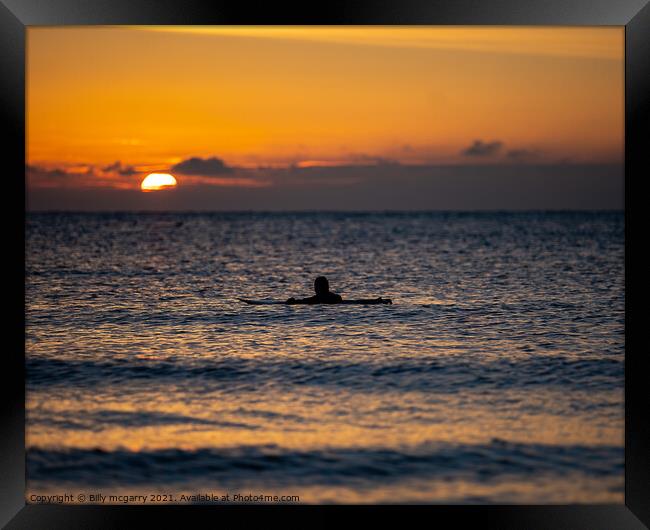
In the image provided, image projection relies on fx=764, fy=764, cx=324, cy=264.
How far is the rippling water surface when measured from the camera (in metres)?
8.99

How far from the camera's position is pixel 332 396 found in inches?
512

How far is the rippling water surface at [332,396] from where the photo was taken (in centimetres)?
899

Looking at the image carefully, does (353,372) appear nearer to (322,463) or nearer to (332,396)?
(332,396)

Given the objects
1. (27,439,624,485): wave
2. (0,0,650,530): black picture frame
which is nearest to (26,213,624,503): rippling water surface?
(27,439,624,485): wave

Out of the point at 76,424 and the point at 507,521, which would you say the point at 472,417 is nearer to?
the point at 507,521

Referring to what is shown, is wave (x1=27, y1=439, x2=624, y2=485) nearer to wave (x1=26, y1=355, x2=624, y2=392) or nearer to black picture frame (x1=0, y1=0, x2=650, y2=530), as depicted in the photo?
black picture frame (x1=0, y1=0, x2=650, y2=530)

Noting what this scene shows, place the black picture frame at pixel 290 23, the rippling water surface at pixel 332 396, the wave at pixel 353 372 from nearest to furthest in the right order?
the black picture frame at pixel 290 23 < the rippling water surface at pixel 332 396 < the wave at pixel 353 372

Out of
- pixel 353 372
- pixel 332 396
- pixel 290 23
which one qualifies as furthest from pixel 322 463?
pixel 353 372

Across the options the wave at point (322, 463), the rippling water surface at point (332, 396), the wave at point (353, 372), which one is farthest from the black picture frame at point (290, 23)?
the wave at point (353, 372)

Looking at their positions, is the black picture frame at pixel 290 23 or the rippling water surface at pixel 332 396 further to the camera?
the rippling water surface at pixel 332 396

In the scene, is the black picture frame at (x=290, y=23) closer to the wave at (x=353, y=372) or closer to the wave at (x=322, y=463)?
the wave at (x=322, y=463)

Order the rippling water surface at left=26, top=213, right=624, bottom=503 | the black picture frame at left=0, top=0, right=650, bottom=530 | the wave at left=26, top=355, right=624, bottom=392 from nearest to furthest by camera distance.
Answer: the black picture frame at left=0, top=0, right=650, bottom=530
the rippling water surface at left=26, top=213, right=624, bottom=503
the wave at left=26, top=355, right=624, bottom=392
